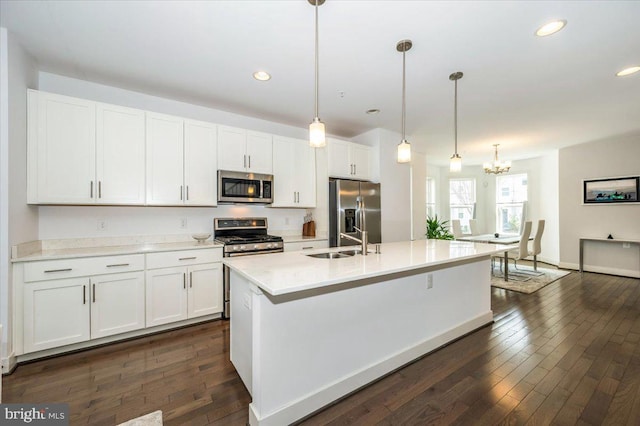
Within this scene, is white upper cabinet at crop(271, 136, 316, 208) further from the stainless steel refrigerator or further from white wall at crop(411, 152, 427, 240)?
white wall at crop(411, 152, 427, 240)

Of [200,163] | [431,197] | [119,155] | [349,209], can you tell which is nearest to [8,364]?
[119,155]

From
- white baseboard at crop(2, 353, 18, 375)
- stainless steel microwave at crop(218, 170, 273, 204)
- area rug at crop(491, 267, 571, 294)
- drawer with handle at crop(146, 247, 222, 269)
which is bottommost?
area rug at crop(491, 267, 571, 294)

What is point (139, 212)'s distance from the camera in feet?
10.7

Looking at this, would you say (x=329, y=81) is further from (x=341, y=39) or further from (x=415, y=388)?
(x=415, y=388)

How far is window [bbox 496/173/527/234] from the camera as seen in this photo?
722 cm

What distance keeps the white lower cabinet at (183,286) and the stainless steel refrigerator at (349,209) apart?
1676 millimetres

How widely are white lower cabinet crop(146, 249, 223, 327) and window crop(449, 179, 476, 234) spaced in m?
7.48

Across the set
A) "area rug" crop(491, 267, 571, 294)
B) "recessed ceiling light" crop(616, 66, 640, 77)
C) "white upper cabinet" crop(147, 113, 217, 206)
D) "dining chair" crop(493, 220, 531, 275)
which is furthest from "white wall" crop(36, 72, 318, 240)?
"dining chair" crop(493, 220, 531, 275)

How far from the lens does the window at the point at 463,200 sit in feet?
26.9

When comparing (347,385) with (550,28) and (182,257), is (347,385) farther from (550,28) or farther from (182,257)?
(550,28)

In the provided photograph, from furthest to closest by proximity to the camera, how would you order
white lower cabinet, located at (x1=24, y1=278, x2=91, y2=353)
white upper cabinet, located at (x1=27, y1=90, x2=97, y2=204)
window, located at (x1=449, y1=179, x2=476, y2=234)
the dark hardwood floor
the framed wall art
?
window, located at (x1=449, y1=179, x2=476, y2=234)
the framed wall art
white upper cabinet, located at (x1=27, y1=90, x2=97, y2=204)
white lower cabinet, located at (x1=24, y1=278, x2=91, y2=353)
the dark hardwood floor

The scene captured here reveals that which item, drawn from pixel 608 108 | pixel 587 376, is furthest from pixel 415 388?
pixel 608 108

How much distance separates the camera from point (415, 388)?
6.67ft

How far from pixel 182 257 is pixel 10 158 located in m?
1.59
